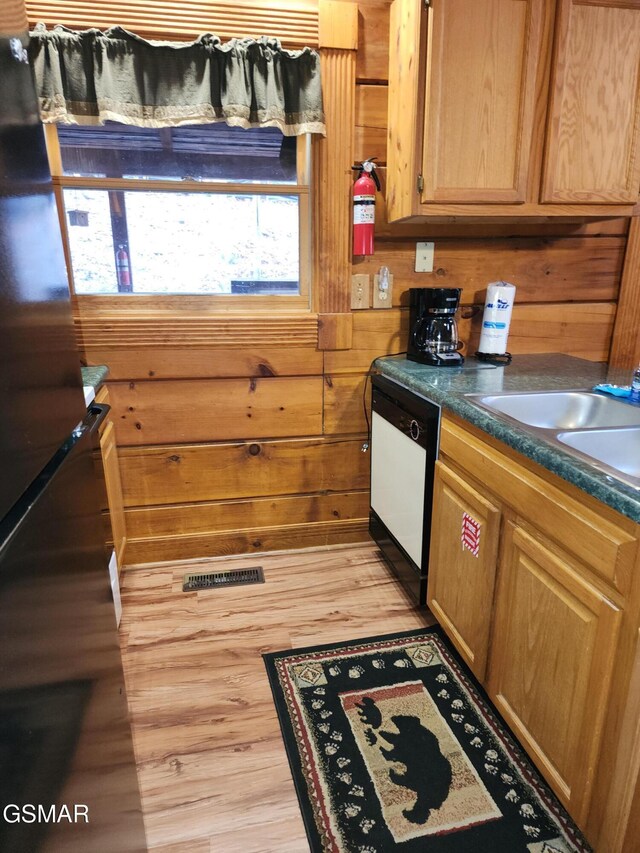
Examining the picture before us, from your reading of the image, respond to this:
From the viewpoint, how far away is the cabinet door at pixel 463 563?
1.56 metres

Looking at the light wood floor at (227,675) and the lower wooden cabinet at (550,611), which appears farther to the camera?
the light wood floor at (227,675)

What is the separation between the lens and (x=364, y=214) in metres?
2.21

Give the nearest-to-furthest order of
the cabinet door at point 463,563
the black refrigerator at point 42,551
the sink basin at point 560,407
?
the black refrigerator at point 42,551 → the cabinet door at point 463,563 → the sink basin at point 560,407

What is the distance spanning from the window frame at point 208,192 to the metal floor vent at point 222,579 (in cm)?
117

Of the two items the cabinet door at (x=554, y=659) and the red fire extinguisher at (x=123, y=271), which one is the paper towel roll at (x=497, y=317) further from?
the red fire extinguisher at (x=123, y=271)

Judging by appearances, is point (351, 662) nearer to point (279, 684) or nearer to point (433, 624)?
point (279, 684)

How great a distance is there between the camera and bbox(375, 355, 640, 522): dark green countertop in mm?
1078

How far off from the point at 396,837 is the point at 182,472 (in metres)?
1.60

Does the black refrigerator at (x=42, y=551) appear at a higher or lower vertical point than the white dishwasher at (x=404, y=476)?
higher

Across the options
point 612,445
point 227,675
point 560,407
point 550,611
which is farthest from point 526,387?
point 227,675

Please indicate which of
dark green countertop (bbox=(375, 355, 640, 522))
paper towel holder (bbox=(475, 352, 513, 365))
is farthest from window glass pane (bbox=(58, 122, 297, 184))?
paper towel holder (bbox=(475, 352, 513, 365))

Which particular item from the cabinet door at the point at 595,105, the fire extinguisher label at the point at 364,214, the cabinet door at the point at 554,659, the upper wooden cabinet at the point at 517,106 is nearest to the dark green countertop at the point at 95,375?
the fire extinguisher label at the point at 364,214

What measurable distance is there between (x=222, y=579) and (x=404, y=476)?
0.94 meters

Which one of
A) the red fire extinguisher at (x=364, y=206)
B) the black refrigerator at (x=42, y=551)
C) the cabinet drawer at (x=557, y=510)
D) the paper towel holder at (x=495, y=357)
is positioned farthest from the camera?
the paper towel holder at (x=495, y=357)
